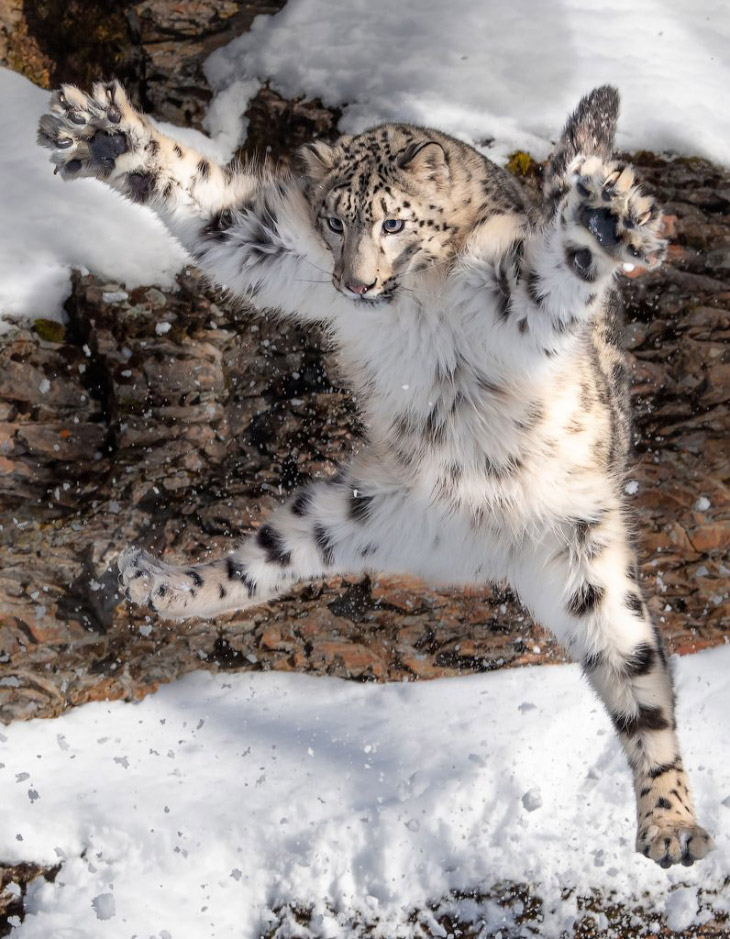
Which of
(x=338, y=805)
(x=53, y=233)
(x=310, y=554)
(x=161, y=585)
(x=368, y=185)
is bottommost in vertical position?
(x=338, y=805)

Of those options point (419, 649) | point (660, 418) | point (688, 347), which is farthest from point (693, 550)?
point (419, 649)

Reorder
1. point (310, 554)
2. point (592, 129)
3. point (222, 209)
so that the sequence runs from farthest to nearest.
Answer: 1. point (310, 554)
2. point (592, 129)
3. point (222, 209)

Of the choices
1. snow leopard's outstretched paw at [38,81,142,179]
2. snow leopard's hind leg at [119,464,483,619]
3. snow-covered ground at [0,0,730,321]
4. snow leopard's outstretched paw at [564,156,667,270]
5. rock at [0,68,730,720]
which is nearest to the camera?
snow leopard's outstretched paw at [564,156,667,270]

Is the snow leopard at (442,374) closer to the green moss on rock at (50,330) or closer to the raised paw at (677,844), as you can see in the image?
the raised paw at (677,844)

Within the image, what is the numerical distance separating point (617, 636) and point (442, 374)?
4.32ft

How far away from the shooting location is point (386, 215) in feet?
12.3

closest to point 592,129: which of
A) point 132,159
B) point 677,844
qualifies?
point 132,159

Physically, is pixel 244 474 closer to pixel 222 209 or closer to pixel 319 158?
pixel 222 209

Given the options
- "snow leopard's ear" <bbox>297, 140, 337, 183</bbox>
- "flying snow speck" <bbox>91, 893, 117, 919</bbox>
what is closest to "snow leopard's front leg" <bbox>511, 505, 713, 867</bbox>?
"snow leopard's ear" <bbox>297, 140, 337, 183</bbox>

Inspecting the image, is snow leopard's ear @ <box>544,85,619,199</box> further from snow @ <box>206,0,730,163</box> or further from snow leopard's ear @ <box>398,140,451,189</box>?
snow @ <box>206,0,730,163</box>

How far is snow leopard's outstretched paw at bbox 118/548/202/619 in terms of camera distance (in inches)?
182

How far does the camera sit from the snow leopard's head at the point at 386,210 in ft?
12.2

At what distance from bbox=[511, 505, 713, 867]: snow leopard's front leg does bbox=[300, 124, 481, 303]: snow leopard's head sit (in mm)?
1334

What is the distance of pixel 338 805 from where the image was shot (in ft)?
15.3
